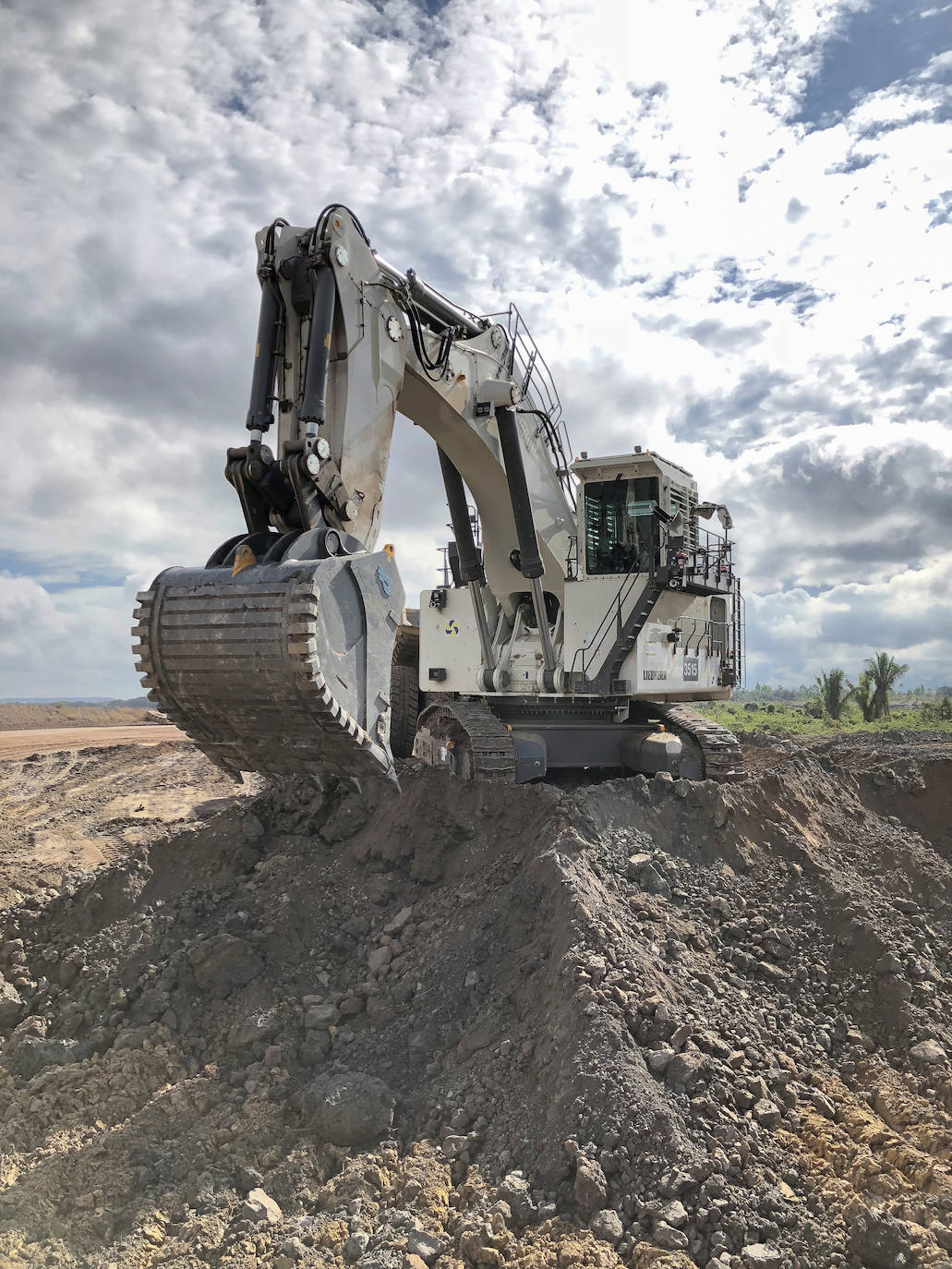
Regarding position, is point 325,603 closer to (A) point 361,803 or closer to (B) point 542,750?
(A) point 361,803

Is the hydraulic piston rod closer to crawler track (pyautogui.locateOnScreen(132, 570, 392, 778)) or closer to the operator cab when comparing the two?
the operator cab

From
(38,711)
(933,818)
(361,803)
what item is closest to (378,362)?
(361,803)

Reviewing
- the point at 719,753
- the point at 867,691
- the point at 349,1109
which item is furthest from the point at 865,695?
the point at 349,1109

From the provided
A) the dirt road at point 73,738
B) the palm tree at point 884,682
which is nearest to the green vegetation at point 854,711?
the palm tree at point 884,682

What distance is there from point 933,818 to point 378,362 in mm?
8116

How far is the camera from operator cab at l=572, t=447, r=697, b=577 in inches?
378

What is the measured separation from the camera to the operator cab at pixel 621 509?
9602 mm

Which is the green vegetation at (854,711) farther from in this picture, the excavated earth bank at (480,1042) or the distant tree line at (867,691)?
the excavated earth bank at (480,1042)

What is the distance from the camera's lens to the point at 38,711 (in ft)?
112

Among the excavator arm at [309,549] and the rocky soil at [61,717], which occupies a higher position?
the excavator arm at [309,549]

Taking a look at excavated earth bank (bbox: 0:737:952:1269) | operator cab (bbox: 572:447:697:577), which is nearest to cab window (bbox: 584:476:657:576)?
operator cab (bbox: 572:447:697:577)

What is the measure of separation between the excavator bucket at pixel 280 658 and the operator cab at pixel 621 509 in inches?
189

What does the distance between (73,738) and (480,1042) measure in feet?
77.3

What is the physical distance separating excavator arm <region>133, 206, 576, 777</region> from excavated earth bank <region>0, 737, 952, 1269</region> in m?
1.78
